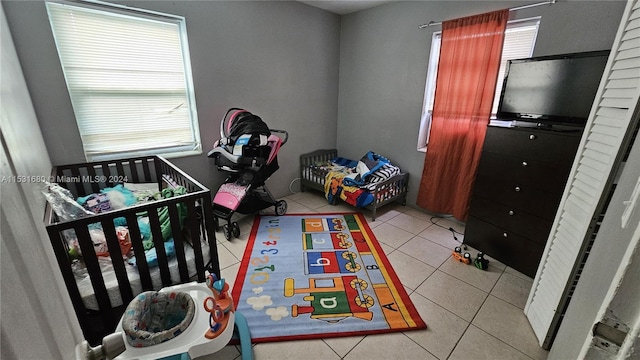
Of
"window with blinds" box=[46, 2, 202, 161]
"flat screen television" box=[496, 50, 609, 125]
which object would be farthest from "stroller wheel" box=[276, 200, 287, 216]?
"flat screen television" box=[496, 50, 609, 125]

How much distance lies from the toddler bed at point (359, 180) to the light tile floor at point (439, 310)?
40 cm

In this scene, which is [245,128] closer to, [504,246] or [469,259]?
[469,259]

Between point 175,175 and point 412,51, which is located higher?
point 412,51

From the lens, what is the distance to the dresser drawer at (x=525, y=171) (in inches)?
68.4

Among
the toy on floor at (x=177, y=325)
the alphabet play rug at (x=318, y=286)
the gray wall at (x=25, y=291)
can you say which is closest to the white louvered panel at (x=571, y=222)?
the alphabet play rug at (x=318, y=286)

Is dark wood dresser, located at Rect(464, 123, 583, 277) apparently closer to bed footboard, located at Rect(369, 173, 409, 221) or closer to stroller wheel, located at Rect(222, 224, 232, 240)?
bed footboard, located at Rect(369, 173, 409, 221)

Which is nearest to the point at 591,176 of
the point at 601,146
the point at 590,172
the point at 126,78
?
the point at 590,172

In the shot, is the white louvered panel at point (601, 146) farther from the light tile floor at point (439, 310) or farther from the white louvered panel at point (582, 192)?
the light tile floor at point (439, 310)

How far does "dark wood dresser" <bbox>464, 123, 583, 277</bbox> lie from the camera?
1.73 meters

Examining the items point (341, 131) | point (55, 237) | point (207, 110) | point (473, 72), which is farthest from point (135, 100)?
point (473, 72)

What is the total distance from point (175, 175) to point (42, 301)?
5.66ft

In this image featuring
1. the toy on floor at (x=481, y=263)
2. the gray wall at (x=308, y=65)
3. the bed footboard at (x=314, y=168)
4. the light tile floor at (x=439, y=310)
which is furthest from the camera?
the bed footboard at (x=314, y=168)

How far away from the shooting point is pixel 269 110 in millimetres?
3186

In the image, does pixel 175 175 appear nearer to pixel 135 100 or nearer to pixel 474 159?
pixel 135 100
